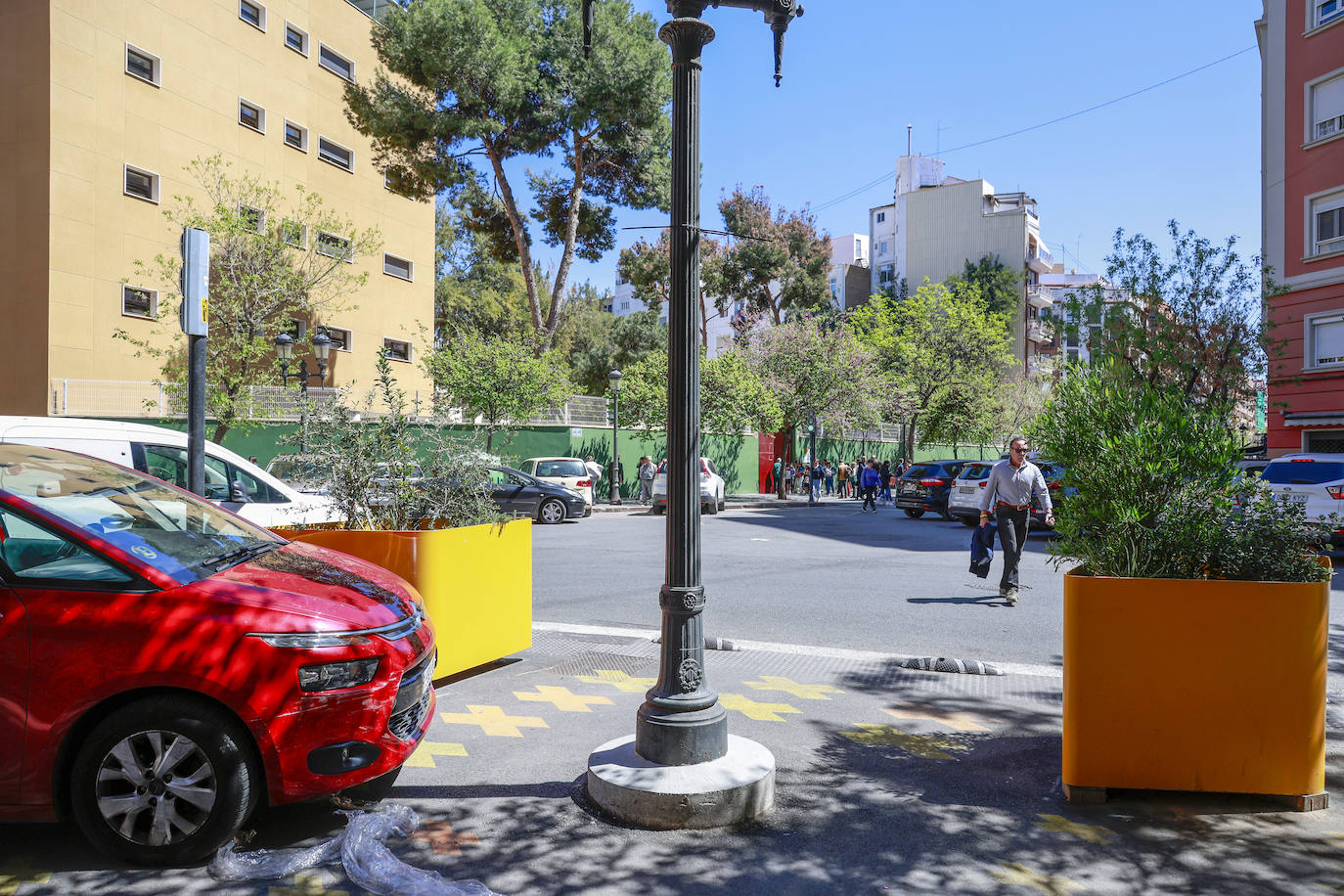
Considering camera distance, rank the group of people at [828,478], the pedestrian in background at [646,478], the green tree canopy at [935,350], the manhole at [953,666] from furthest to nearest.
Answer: the green tree canopy at [935,350], the group of people at [828,478], the pedestrian in background at [646,478], the manhole at [953,666]

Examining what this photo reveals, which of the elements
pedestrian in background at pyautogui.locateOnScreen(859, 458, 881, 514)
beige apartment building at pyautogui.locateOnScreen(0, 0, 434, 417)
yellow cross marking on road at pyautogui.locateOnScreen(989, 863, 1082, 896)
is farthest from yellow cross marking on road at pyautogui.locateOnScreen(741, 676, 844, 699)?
beige apartment building at pyautogui.locateOnScreen(0, 0, 434, 417)

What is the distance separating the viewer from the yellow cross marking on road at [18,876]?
320 cm

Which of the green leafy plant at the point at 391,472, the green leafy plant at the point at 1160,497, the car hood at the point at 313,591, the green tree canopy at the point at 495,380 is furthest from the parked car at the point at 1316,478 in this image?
the green tree canopy at the point at 495,380

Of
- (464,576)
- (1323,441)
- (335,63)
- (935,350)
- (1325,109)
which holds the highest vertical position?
(335,63)

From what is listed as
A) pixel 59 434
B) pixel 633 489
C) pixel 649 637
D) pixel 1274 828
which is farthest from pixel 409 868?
pixel 633 489

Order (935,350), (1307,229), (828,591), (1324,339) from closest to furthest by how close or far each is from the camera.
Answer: (828,591) < (1324,339) < (1307,229) < (935,350)

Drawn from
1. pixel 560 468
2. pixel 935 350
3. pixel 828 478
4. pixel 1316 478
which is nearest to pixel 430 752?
pixel 1316 478

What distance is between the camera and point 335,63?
93.9 feet

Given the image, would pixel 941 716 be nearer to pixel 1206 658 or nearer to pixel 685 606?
pixel 1206 658

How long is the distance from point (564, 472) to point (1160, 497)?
19.3 meters

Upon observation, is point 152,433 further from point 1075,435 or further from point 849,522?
point 849,522

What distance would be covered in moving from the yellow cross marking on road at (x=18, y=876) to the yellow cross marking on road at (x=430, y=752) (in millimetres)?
1596

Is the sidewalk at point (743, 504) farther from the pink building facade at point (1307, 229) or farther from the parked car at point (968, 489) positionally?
the pink building facade at point (1307, 229)

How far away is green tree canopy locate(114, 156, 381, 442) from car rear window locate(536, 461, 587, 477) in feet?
23.5
